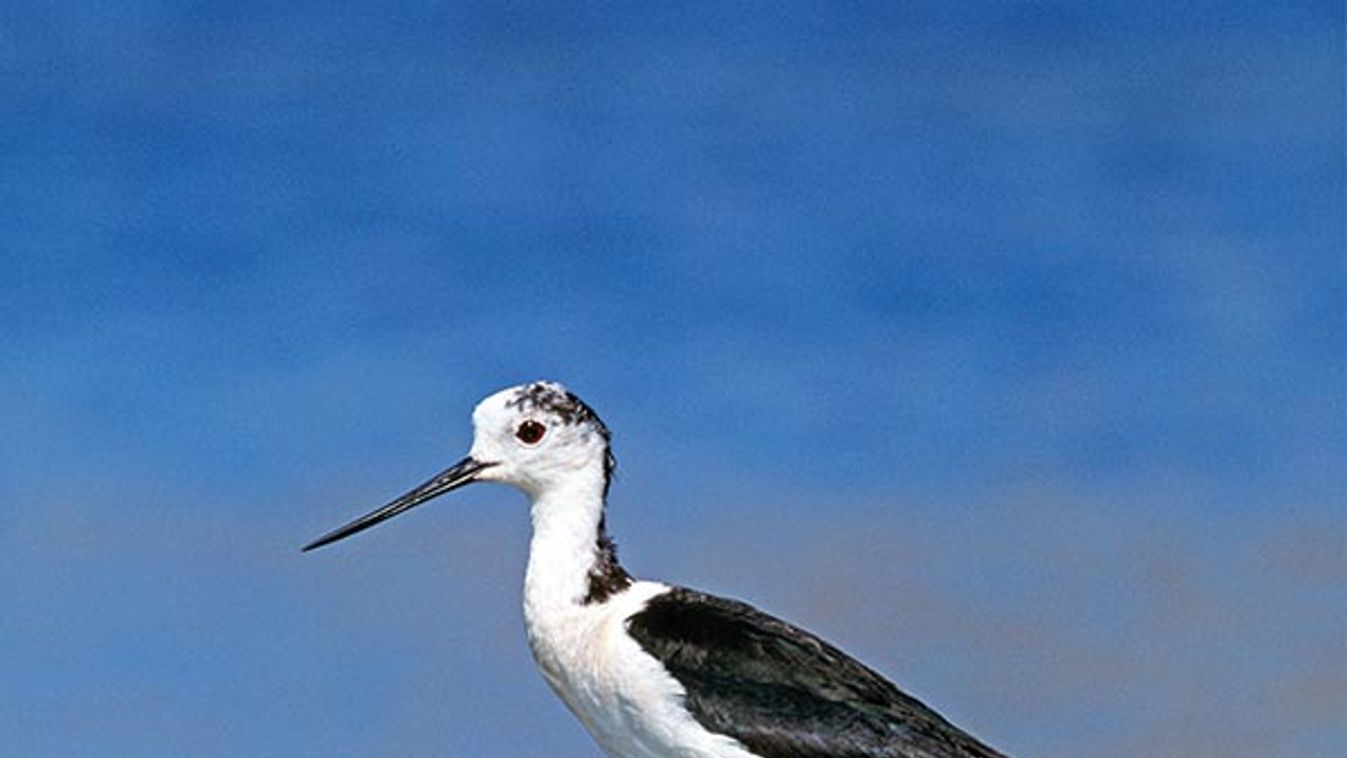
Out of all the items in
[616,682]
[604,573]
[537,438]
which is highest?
[537,438]

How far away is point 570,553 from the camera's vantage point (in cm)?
1454

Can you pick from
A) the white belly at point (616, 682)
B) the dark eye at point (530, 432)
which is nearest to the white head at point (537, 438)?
the dark eye at point (530, 432)

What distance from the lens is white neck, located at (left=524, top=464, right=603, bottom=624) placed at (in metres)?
14.5

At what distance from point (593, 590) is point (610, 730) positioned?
729mm

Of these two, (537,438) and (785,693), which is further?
(537,438)

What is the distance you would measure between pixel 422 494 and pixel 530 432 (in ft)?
2.56

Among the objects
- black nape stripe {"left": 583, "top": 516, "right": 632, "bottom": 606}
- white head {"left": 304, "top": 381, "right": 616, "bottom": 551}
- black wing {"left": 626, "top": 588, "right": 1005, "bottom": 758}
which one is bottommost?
black wing {"left": 626, "top": 588, "right": 1005, "bottom": 758}

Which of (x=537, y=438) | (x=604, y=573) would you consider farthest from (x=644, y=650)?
(x=537, y=438)

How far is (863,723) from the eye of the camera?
1371 centimetres

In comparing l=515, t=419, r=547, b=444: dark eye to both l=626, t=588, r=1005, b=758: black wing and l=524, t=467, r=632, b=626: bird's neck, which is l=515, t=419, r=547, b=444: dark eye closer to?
l=524, t=467, r=632, b=626: bird's neck

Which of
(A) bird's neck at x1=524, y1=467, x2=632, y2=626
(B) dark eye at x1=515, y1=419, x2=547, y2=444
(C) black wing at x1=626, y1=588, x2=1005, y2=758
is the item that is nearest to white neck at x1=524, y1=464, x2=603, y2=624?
(A) bird's neck at x1=524, y1=467, x2=632, y2=626

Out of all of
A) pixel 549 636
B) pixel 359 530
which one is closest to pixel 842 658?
pixel 549 636

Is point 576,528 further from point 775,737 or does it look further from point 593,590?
point 775,737

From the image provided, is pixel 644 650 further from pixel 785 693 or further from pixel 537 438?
pixel 537 438
